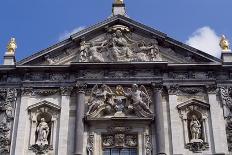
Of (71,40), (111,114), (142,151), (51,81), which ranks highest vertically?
(71,40)

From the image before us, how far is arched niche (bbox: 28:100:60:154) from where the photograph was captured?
71.8 feet

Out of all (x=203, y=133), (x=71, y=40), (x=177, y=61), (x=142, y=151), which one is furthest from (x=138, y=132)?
(x=71, y=40)

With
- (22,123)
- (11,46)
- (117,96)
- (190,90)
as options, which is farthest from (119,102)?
(11,46)

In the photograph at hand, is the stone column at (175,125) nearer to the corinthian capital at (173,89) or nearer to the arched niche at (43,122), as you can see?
the corinthian capital at (173,89)

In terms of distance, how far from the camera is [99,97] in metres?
23.2

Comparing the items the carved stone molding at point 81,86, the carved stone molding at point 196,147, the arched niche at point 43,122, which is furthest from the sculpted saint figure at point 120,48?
the carved stone molding at point 196,147

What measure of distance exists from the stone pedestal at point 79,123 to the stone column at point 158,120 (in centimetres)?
317

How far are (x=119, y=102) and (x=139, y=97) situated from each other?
3.04ft

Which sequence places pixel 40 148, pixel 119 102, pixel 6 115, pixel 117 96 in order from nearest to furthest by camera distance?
pixel 40 148 → pixel 6 115 → pixel 119 102 → pixel 117 96

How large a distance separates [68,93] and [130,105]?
115 inches

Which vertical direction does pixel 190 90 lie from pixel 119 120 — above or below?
above

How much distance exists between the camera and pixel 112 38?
2536cm

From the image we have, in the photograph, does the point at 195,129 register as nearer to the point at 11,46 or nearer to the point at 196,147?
the point at 196,147

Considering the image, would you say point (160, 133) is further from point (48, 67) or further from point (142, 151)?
point (48, 67)
